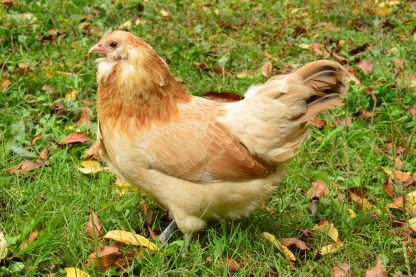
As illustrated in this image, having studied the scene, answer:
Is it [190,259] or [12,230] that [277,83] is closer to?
[190,259]

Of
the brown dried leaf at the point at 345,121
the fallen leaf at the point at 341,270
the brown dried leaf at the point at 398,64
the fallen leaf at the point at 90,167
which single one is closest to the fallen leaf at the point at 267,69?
the brown dried leaf at the point at 345,121

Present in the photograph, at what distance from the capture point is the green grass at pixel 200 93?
3.20 m

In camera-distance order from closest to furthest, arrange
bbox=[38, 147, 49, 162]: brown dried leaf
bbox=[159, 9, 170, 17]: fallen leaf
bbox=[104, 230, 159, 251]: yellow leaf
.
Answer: bbox=[104, 230, 159, 251]: yellow leaf → bbox=[38, 147, 49, 162]: brown dried leaf → bbox=[159, 9, 170, 17]: fallen leaf

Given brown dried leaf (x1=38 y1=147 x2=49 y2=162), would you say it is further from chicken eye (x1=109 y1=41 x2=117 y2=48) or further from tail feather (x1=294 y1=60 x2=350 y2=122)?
tail feather (x1=294 y1=60 x2=350 y2=122)

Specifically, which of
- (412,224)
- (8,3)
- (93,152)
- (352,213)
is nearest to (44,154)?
(93,152)

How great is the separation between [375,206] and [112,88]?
73.5 inches

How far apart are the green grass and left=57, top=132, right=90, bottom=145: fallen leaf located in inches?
2.5

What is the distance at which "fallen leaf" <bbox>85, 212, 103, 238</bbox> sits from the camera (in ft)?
10.8

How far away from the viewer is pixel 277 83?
3.19m

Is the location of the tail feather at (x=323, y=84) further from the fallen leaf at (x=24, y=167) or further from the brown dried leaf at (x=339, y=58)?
the brown dried leaf at (x=339, y=58)

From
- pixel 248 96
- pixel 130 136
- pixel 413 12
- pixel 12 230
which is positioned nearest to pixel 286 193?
pixel 248 96

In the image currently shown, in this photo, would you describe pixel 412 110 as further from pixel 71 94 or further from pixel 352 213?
pixel 71 94

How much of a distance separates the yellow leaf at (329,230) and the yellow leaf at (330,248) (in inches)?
1.6

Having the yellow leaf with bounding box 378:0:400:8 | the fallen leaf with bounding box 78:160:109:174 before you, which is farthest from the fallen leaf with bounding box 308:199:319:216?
the yellow leaf with bounding box 378:0:400:8
